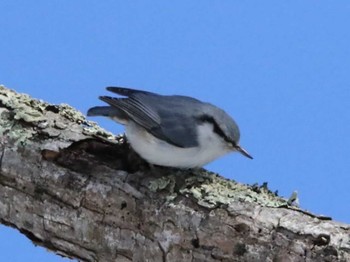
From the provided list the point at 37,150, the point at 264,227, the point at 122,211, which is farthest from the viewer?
the point at 37,150

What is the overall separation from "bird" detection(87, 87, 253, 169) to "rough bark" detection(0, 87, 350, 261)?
0.16 ft

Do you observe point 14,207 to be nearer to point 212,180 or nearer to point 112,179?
point 112,179

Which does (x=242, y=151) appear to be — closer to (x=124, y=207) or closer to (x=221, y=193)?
(x=221, y=193)

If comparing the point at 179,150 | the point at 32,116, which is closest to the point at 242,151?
the point at 179,150

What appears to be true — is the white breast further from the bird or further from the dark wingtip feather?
the dark wingtip feather

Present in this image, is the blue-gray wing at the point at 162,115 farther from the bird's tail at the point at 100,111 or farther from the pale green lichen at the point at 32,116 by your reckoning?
the pale green lichen at the point at 32,116

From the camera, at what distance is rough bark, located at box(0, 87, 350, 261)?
83.4 inches

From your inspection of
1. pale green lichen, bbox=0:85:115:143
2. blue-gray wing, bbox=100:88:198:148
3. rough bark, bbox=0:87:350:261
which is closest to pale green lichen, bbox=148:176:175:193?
rough bark, bbox=0:87:350:261

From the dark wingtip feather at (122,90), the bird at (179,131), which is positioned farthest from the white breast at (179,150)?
the dark wingtip feather at (122,90)

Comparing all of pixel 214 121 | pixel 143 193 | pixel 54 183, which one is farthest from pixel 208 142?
pixel 54 183

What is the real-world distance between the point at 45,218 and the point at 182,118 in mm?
473

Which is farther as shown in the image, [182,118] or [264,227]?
[182,118]

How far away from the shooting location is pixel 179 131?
2.35 m

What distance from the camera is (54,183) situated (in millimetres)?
2371
